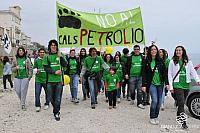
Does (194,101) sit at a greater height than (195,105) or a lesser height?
greater

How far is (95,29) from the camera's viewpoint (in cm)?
970

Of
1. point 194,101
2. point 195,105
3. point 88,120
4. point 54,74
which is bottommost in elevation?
point 88,120

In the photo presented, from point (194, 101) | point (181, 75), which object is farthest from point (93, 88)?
point (181, 75)

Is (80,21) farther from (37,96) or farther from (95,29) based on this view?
(37,96)

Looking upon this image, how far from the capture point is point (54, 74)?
25.6 ft

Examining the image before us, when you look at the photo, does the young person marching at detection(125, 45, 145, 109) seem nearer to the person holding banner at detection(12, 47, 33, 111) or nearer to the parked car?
the parked car

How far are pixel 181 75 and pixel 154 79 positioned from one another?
0.64 metres

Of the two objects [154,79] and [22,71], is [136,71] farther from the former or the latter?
[22,71]

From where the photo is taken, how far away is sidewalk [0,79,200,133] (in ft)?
22.4

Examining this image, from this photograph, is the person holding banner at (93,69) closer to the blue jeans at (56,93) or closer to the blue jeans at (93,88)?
the blue jeans at (93,88)

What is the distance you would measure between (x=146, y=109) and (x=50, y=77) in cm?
304

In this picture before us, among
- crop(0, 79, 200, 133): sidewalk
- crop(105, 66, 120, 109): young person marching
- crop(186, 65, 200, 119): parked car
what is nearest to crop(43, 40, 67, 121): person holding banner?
crop(0, 79, 200, 133): sidewalk

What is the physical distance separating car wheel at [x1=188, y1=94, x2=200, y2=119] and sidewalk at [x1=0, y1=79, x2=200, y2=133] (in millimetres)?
159

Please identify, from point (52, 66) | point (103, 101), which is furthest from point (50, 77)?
point (103, 101)
